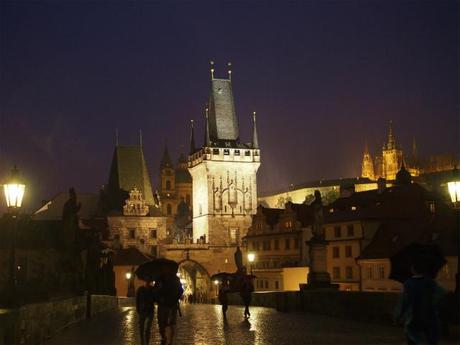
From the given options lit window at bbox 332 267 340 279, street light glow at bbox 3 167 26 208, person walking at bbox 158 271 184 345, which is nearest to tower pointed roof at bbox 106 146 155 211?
lit window at bbox 332 267 340 279

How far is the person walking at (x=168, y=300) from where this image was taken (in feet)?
50.2

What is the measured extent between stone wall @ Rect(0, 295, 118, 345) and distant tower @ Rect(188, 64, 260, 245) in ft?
250

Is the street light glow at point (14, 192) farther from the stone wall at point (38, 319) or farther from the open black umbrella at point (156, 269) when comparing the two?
the open black umbrella at point (156, 269)

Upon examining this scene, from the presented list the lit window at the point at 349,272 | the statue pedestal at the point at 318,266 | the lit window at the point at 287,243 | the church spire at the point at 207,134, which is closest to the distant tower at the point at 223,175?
the church spire at the point at 207,134

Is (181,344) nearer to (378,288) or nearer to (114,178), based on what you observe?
(378,288)

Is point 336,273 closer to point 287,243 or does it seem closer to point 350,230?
point 350,230

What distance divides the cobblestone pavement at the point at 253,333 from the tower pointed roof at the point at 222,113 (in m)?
85.2

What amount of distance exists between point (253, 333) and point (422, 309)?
8.88 meters

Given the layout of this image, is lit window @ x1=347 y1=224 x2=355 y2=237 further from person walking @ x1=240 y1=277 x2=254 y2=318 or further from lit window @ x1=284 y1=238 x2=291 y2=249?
person walking @ x1=240 y1=277 x2=254 y2=318

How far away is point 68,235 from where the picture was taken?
25453 millimetres

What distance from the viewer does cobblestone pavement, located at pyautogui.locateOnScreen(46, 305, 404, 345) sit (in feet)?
54.1

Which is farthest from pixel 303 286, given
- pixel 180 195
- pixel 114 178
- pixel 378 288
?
pixel 180 195

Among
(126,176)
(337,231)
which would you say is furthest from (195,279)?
(337,231)

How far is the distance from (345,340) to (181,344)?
3.32 meters
